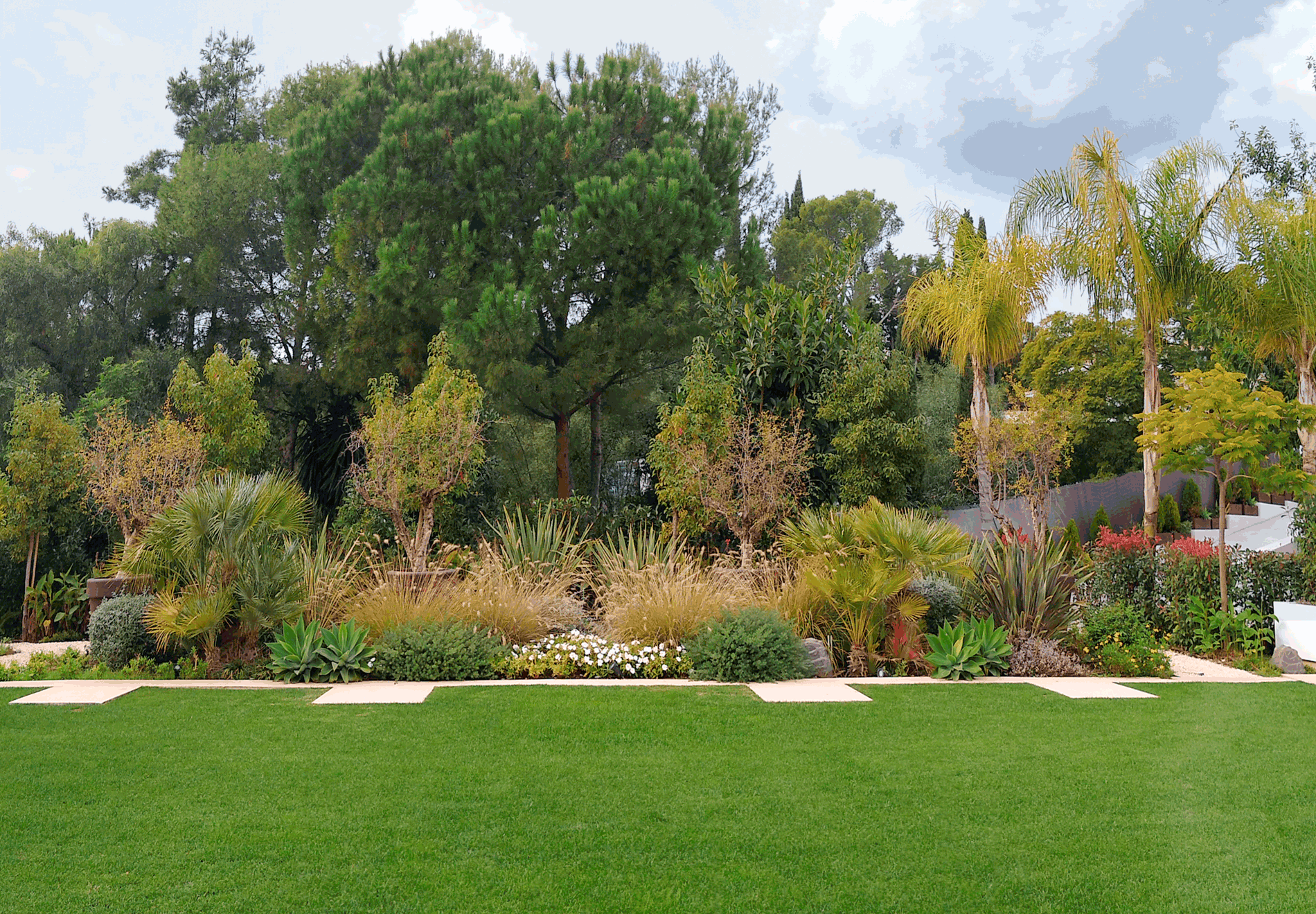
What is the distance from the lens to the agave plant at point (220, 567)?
7.60 m

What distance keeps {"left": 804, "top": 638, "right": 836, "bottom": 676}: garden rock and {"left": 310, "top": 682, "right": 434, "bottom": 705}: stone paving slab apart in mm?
2904

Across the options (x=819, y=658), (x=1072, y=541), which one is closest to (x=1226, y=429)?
(x=819, y=658)

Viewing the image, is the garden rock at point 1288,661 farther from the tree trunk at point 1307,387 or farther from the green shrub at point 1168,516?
the green shrub at point 1168,516

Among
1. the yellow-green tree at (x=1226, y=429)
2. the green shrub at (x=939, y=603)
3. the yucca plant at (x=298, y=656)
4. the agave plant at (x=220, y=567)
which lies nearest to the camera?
the yucca plant at (x=298, y=656)

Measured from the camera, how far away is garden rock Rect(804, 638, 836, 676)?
301 inches

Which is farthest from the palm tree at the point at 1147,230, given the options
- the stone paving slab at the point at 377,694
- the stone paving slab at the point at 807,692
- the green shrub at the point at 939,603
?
the stone paving slab at the point at 377,694

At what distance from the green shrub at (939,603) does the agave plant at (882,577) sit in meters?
0.30

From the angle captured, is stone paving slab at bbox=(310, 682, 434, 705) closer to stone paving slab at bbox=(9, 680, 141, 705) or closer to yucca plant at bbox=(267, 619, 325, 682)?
yucca plant at bbox=(267, 619, 325, 682)

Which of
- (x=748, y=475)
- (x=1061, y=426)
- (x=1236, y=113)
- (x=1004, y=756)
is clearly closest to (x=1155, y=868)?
(x=1004, y=756)

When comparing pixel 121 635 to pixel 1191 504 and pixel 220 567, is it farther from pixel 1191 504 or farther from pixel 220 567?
pixel 1191 504

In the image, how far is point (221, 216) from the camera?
1972 cm

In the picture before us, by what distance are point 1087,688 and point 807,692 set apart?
82.5 inches

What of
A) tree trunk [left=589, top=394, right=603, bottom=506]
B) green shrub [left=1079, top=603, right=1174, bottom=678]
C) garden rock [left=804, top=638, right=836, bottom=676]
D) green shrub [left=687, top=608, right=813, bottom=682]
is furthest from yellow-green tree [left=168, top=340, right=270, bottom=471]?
green shrub [left=1079, top=603, right=1174, bottom=678]

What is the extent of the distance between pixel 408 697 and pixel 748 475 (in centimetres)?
531
